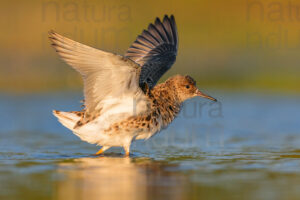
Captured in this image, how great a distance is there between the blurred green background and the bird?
6.45 metres

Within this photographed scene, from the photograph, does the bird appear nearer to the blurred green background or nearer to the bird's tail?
the bird's tail

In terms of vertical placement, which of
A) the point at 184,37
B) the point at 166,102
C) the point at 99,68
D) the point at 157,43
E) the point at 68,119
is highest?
the point at 184,37

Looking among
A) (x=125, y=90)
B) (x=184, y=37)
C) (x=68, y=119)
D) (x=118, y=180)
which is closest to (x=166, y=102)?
(x=125, y=90)

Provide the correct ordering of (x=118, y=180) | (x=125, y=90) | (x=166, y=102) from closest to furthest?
(x=118, y=180), (x=125, y=90), (x=166, y=102)

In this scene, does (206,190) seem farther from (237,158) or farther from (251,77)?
(251,77)

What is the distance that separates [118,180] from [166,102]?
2.59 metres

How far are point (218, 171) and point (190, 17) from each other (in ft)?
49.3

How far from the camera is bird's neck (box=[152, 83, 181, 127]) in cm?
853

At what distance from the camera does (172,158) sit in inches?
316

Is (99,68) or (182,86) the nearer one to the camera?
(99,68)

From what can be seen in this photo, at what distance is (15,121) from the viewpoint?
38.4ft

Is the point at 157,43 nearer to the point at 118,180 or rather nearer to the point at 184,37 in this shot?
the point at 118,180

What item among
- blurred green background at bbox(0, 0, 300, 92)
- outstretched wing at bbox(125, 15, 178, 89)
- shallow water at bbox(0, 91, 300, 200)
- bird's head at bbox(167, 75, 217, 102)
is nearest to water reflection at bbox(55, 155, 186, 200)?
shallow water at bbox(0, 91, 300, 200)

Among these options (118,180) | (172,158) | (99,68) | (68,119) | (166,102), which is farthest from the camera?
(166,102)
